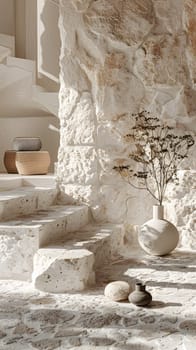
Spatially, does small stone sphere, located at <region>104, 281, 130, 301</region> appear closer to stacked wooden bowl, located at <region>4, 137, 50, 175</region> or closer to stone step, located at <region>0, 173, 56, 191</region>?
stone step, located at <region>0, 173, 56, 191</region>

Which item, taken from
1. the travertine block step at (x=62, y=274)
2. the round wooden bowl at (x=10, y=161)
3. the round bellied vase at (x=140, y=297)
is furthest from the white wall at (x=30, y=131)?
the round bellied vase at (x=140, y=297)

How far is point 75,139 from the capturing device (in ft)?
13.9

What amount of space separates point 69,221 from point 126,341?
64.6 inches

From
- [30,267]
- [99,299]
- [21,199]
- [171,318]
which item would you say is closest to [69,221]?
[21,199]

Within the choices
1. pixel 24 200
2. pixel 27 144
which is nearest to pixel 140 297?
pixel 24 200

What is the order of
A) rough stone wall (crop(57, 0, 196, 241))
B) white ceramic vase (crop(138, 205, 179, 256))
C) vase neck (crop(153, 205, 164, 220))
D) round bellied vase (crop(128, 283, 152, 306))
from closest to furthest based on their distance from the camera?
round bellied vase (crop(128, 283, 152, 306)) → white ceramic vase (crop(138, 205, 179, 256)) → vase neck (crop(153, 205, 164, 220)) → rough stone wall (crop(57, 0, 196, 241))

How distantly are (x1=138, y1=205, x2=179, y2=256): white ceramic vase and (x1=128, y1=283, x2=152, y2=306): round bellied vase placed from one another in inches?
39.9

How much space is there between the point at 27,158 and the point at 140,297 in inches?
98.0

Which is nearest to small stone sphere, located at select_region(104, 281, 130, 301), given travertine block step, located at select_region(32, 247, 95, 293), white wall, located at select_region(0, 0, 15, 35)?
travertine block step, located at select_region(32, 247, 95, 293)

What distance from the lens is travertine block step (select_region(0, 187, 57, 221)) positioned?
11.5 feet

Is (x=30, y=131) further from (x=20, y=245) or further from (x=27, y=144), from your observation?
(x=20, y=245)

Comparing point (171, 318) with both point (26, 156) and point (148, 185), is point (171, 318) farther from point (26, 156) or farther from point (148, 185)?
point (26, 156)

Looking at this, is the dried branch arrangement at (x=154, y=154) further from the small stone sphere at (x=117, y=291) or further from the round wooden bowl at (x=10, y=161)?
the round wooden bowl at (x=10, y=161)

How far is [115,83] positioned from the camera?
13.4ft
